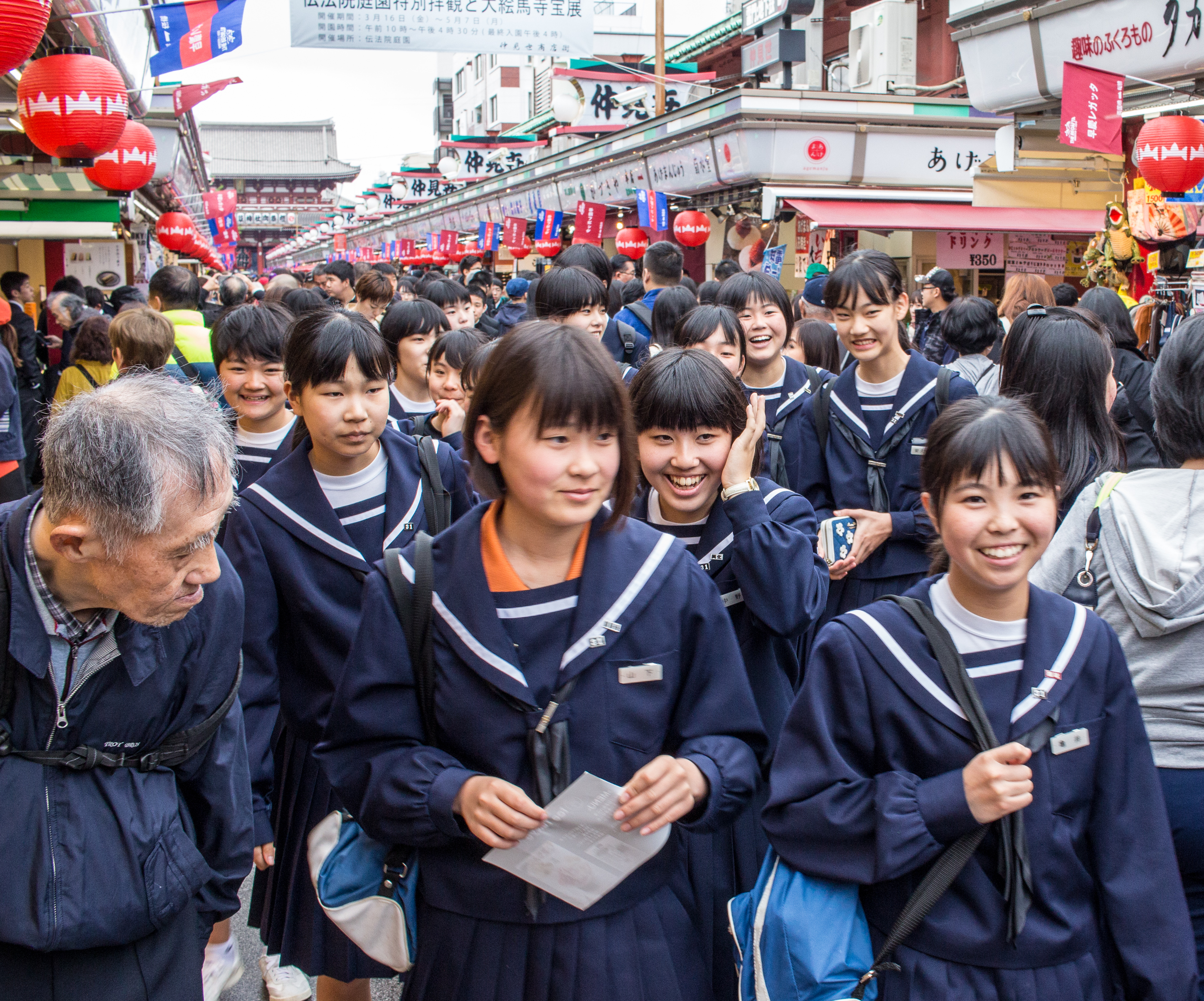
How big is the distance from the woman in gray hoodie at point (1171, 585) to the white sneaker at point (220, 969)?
2375 millimetres

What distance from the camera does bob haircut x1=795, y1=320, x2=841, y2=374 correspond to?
18.8ft

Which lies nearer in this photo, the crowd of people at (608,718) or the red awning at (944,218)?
the crowd of people at (608,718)

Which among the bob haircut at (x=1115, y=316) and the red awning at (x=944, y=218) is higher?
the red awning at (x=944, y=218)

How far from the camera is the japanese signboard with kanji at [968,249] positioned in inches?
507

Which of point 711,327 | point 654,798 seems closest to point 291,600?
point 654,798

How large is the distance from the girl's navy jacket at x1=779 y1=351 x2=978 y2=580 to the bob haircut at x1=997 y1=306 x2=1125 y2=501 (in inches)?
20.4

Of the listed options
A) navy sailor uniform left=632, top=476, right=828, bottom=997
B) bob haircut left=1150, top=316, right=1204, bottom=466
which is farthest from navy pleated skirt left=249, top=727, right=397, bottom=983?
bob haircut left=1150, top=316, right=1204, bottom=466

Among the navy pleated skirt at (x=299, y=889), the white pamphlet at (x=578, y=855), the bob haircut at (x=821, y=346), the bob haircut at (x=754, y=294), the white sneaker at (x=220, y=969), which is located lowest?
the white sneaker at (x=220, y=969)

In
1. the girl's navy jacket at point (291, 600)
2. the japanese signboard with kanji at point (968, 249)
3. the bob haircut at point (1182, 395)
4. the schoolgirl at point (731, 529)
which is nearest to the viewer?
the bob haircut at point (1182, 395)

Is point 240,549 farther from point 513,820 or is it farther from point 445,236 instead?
point 445,236

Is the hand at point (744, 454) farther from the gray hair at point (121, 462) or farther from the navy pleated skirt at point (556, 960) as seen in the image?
the gray hair at point (121, 462)

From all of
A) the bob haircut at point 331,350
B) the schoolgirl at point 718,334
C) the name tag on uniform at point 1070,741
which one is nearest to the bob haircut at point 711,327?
the schoolgirl at point 718,334

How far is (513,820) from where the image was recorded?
5.60 feet

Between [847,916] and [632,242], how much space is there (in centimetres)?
1466
